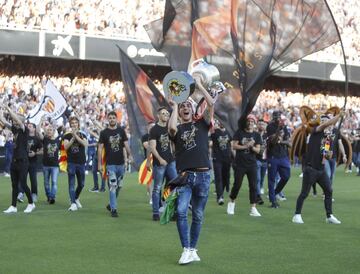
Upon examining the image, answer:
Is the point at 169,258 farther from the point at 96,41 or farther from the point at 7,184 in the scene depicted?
Answer: the point at 96,41

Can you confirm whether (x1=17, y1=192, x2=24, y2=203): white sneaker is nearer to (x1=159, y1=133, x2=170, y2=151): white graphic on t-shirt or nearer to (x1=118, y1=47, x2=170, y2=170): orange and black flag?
(x1=118, y1=47, x2=170, y2=170): orange and black flag

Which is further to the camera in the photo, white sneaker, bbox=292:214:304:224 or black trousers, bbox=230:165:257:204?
black trousers, bbox=230:165:257:204

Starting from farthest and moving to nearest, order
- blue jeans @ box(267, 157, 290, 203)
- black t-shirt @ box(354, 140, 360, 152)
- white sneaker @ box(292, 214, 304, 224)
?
black t-shirt @ box(354, 140, 360, 152) → blue jeans @ box(267, 157, 290, 203) → white sneaker @ box(292, 214, 304, 224)

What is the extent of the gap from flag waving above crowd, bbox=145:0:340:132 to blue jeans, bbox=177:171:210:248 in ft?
12.0

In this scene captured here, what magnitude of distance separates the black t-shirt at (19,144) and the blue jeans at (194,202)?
507 cm

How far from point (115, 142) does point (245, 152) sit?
7.47 ft

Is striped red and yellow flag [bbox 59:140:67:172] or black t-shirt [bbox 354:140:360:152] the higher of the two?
striped red and yellow flag [bbox 59:140:67:172]

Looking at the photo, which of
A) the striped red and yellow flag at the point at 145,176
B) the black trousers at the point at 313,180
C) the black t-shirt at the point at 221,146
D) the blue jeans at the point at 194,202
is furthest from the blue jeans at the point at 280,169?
the blue jeans at the point at 194,202

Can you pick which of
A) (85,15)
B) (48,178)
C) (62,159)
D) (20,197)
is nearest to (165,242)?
(62,159)

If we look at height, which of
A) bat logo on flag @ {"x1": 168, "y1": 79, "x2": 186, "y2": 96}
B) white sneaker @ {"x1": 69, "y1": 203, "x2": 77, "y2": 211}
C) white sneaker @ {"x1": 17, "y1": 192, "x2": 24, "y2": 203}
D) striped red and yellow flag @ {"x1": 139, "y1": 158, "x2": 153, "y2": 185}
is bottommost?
white sneaker @ {"x1": 17, "y1": 192, "x2": 24, "y2": 203}

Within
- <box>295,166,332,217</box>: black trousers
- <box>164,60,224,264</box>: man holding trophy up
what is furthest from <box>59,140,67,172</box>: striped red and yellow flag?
<box>164,60,224,264</box>: man holding trophy up

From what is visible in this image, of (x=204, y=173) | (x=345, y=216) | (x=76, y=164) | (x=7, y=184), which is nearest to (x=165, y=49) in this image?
(x=76, y=164)

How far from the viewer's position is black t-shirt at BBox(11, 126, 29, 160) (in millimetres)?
12641

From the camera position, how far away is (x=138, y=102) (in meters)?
15.6
